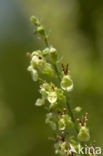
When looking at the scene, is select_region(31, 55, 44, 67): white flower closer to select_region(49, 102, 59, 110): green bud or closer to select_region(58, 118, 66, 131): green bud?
select_region(49, 102, 59, 110): green bud

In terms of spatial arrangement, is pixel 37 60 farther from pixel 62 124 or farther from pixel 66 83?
pixel 62 124

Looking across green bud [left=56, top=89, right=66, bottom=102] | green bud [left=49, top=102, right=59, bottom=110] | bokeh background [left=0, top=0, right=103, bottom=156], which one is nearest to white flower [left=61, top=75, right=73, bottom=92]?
green bud [left=56, top=89, right=66, bottom=102]

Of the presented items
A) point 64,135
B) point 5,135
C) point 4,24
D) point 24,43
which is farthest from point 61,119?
point 4,24

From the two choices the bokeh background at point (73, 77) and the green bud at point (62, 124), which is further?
the bokeh background at point (73, 77)

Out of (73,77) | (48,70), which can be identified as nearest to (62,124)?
(48,70)

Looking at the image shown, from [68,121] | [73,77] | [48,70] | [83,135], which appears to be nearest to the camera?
Answer: [83,135]

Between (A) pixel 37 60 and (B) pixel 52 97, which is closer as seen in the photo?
(B) pixel 52 97

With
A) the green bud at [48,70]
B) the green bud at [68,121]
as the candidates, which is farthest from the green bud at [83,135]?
the green bud at [48,70]

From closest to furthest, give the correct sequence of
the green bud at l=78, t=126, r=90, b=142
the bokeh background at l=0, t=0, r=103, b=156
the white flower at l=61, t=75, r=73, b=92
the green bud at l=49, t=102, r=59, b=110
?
1. the green bud at l=78, t=126, r=90, b=142
2. the white flower at l=61, t=75, r=73, b=92
3. the green bud at l=49, t=102, r=59, b=110
4. the bokeh background at l=0, t=0, r=103, b=156

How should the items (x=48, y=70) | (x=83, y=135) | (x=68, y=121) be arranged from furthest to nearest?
(x=48, y=70), (x=68, y=121), (x=83, y=135)

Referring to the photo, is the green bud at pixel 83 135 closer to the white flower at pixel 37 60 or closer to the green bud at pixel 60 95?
the green bud at pixel 60 95

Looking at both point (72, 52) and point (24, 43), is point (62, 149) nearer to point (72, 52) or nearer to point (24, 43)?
point (72, 52)
